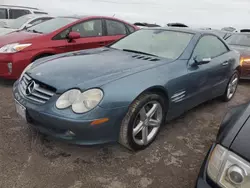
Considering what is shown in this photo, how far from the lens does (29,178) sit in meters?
2.14

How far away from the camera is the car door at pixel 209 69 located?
3.16 meters

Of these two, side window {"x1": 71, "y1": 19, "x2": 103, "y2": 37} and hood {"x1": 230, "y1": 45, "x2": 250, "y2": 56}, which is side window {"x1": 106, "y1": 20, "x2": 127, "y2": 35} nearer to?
side window {"x1": 71, "y1": 19, "x2": 103, "y2": 37}

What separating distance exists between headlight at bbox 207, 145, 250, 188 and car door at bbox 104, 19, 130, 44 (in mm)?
4362

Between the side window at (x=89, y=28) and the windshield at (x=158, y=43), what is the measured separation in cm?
151

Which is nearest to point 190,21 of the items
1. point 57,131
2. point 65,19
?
point 65,19

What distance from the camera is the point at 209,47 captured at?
12.1 ft

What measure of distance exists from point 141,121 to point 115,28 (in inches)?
143

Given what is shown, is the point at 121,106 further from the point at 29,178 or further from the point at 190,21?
the point at 190,21

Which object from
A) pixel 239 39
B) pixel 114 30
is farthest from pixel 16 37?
pixel 239 39

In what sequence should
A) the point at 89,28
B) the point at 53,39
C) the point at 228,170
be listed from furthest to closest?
1. the point at 89,28
2. the point at 53,39
3. the point at 228,170

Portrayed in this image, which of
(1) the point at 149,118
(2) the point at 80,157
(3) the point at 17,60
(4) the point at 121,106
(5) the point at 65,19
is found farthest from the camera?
(5) the point at 65,19

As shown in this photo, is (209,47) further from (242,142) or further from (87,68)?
(242,142)

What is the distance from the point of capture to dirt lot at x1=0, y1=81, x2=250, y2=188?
2.16m

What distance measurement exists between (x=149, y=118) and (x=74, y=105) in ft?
2.90
